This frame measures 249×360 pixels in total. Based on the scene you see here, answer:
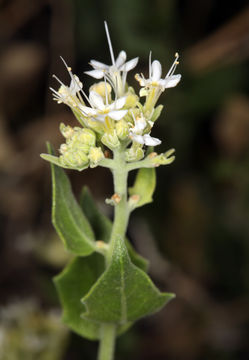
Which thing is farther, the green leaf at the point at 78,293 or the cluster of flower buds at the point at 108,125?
the green leaf at the point at 78,293

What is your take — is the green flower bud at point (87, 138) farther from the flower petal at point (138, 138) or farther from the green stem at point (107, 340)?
the green stem at point (107, 340)

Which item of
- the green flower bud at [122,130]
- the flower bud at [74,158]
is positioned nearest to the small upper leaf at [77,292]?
the flower bud at [74,158]

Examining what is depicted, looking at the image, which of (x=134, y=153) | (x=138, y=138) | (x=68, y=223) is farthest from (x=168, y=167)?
(x=138, y=138)

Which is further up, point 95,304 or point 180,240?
point 180,240

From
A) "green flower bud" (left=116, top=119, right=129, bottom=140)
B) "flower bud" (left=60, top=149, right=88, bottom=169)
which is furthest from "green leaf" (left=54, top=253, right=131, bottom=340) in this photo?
"green flower bud" (left=116, top=119, right=129, bottom=140)

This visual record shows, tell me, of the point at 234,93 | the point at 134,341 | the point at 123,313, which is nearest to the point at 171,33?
the point at 234,93

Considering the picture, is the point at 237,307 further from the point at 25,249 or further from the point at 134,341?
the point at 25,249
